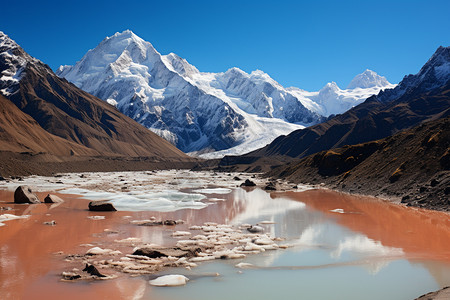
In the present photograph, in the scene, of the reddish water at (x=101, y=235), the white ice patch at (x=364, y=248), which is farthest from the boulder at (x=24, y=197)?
the white ice patch at (x=364, y=248)

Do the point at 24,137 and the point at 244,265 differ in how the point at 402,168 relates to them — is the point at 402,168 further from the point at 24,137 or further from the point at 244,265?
the point at 24,137

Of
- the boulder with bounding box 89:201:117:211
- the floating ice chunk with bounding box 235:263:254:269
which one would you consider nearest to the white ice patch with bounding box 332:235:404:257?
the floating ice chunk with bounding box 235:263:254:269

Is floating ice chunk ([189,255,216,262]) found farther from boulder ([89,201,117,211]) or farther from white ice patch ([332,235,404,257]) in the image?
boulder ([89,201,117,211])

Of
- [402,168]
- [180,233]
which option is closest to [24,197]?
[180,233]

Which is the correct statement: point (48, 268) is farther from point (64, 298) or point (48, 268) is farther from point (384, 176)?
point (384, 176)

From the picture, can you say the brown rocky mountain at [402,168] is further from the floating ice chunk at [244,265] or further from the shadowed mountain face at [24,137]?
the shadowed mountain face at [24,137]

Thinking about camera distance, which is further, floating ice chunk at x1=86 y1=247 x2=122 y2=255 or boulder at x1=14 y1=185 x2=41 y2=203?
boulder at x1=14 y1=185 x2=41 y2=203

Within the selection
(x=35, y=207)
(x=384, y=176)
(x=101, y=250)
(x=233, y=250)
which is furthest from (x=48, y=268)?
(x=384, y=176)
